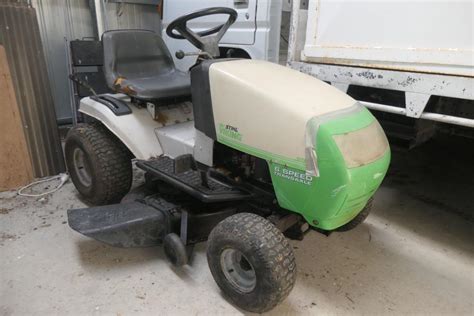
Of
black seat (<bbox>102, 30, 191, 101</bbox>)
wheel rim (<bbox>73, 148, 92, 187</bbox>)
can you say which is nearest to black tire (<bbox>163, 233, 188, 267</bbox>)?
black seat (<bbox>102, 30, 191, 101</bbox>)

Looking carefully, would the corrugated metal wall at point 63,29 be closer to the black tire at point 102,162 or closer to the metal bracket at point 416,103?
the black tire at point 102,162

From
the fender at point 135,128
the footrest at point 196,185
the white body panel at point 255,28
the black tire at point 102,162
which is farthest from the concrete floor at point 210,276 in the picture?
the white body panel at point 255,28

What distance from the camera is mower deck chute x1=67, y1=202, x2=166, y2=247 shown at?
5.32ft

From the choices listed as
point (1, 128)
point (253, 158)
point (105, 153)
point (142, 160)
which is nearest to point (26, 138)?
point (1, 128)

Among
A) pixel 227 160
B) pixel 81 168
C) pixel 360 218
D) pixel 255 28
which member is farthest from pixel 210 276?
pixel 255 28

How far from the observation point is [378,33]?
182cm

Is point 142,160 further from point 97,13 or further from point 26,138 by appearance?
point 97,13

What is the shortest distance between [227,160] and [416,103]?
0.96 metres

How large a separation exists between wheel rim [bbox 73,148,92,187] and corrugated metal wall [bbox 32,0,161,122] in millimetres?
1219

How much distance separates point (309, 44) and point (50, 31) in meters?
2.49

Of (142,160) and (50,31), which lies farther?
(50,31)

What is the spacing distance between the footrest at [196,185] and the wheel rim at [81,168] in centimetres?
58

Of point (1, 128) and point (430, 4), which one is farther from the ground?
point (430, 4)

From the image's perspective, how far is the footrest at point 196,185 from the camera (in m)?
1.55
